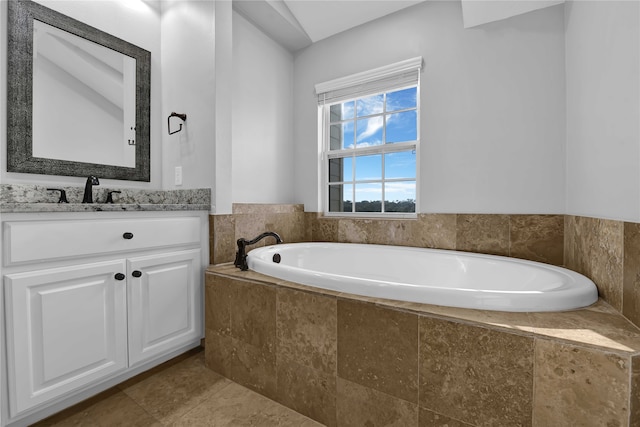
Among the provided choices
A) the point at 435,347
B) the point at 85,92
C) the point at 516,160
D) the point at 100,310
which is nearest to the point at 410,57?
the point at 516,160

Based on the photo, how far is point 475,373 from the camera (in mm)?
862

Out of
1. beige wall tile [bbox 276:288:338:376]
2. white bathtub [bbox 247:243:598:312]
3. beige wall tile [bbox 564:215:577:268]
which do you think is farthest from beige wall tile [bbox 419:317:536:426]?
beige wall tile [bbox 564:215:577:268]

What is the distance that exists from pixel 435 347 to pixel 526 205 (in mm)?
1366

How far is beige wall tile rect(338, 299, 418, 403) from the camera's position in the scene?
0.97m

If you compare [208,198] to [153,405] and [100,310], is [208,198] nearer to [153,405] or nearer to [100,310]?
[100,310]

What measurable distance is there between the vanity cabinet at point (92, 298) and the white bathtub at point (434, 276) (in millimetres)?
469

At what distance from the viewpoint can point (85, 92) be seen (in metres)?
1.79

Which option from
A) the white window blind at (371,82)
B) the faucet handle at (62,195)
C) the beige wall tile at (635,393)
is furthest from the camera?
the white window blind at (371,82)

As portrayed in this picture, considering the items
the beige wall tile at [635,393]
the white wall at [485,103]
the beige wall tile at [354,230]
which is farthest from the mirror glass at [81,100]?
the beige wall tile at [635,393]

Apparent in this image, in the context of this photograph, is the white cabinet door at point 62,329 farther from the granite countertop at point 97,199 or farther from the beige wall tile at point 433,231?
the beige wall tile at point 433,231

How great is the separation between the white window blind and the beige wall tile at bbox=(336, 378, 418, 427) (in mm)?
2049

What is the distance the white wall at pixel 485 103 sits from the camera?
1.75 meters

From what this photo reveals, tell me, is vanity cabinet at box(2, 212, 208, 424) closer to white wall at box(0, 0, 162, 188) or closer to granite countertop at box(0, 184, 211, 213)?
granite countertop at box(0, 184, 211, 213)

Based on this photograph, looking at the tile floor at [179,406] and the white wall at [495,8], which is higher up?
the white wall at [495,8]
